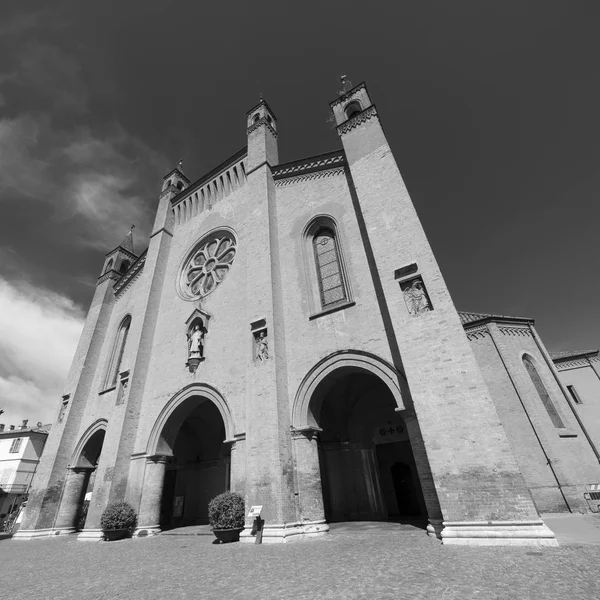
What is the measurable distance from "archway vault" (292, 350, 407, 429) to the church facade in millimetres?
41

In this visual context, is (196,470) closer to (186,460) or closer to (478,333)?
(186,460)

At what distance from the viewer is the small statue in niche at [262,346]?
10.6 m

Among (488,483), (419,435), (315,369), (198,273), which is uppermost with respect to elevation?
(198,273)

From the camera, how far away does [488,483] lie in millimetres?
6594

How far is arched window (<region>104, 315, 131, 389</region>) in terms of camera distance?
1686cm

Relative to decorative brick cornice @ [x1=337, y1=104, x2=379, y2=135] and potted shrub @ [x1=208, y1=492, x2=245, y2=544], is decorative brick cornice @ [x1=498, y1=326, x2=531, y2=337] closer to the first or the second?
decorative brick cornice @ [x1=337, y1=104, x2=379, y2=135]

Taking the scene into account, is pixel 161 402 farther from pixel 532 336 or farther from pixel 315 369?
pixel 532 336

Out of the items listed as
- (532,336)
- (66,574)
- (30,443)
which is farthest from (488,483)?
(30,443)

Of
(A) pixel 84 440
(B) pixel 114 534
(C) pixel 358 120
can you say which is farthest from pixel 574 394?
(A) pixel 84 440

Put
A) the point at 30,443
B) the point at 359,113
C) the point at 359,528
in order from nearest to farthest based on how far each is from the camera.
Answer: the point at 359,528 → the point at 359,113 → the point at 30,443

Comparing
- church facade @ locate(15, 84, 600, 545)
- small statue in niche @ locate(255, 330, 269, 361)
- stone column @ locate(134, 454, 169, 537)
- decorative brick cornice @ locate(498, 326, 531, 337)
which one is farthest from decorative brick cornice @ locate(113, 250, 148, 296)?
decorative brick cornice @ locate(498, 326, 531, 337)

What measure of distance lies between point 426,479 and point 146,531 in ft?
29.9

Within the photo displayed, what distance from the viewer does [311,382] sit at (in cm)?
1016

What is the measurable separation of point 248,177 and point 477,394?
1281 centimetres
